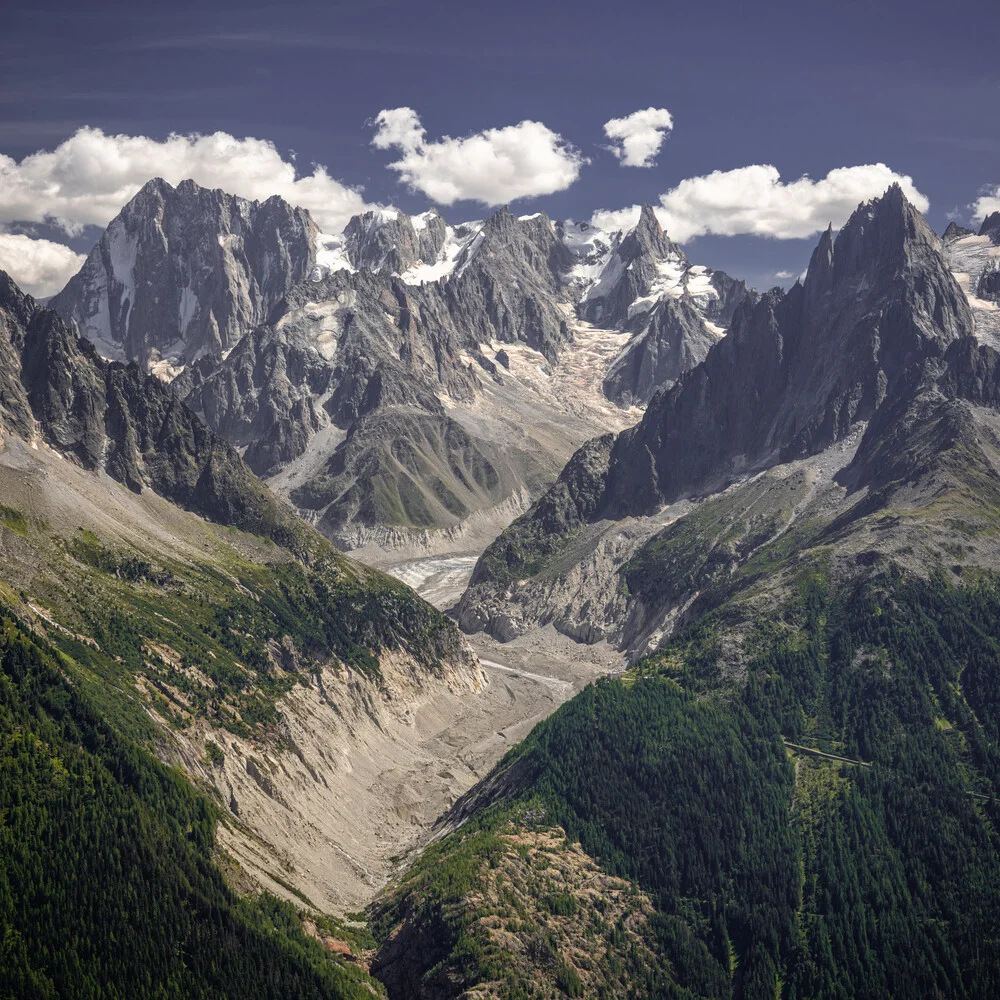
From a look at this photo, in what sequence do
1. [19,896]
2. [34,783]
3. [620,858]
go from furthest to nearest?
[620,858] → [34,783] → [19,896]

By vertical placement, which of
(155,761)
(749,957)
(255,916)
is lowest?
(749,957)

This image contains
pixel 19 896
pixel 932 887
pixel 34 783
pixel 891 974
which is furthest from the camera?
pixel 932 887

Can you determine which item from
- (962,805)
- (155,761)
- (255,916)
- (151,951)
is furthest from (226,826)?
(962,805)

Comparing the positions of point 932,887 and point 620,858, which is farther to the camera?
point 620,858

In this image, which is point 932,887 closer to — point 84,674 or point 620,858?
point 620,858

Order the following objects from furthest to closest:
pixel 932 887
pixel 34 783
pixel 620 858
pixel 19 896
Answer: pixel 620 858, pixel 932 887, pixel 34 783, pixel 19 896

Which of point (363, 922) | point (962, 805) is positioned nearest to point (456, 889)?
point (363, 922)

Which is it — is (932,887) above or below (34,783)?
below

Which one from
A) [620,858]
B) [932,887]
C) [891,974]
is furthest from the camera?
[620,858]

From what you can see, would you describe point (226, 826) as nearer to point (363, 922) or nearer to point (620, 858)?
point (363, 922)
